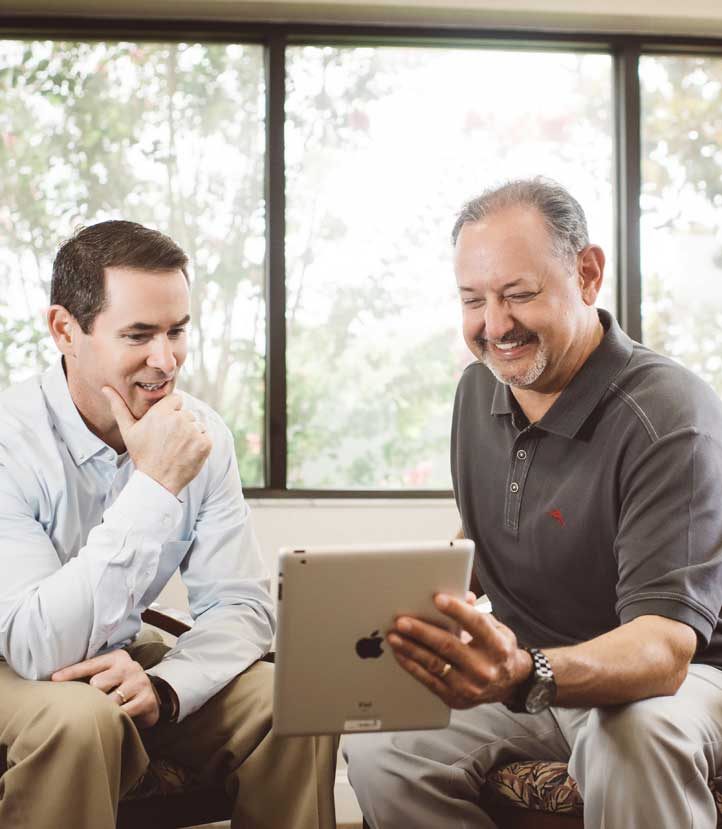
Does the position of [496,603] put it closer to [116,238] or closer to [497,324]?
[497,324]

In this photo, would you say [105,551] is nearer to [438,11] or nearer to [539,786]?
[539,786]

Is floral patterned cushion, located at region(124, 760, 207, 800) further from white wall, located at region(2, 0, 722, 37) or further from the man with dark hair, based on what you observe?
white wall, located at region(2, 0, 722, 37)

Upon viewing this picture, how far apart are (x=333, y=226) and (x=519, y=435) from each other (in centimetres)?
149

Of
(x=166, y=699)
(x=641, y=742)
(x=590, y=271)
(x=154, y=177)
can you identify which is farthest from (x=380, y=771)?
(x=154, y=177)

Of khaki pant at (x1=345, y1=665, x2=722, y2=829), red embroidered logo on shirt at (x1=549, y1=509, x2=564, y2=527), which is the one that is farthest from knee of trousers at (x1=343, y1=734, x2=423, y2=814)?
red embroidered logo on shirt at (x1=549, y1=509, x2=564, y2=527)

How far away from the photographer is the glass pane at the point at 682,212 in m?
3.22

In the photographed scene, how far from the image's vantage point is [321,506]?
117 inches

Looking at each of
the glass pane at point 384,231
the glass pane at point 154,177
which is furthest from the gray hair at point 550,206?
the glass pane at point 154,177

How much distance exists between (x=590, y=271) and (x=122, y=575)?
103 centimetres

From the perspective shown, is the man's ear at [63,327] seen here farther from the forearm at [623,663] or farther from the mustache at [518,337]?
the forearm at [623,663]

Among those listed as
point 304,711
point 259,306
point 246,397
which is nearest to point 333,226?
point 259,306

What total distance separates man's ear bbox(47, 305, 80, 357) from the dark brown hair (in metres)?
0.01

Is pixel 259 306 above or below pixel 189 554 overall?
above

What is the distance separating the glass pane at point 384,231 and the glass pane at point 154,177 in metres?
0.13
